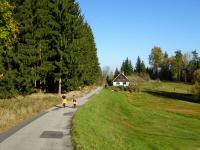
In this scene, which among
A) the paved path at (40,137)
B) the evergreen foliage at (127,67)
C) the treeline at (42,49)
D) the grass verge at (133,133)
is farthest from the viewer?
the evergreen foliage at (127,67)

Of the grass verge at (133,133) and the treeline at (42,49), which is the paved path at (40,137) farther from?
the treeline at (42,49)

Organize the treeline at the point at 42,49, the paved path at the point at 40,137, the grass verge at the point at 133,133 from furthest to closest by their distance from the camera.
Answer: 1. the treeline at the point at 42,49
2. the grass verge at the point at 133,133
3. the paved path at the point at 40,137

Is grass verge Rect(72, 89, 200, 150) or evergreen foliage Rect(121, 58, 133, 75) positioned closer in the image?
grass verge Rect(72, 89, 200, 150)

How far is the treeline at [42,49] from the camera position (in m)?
45.0

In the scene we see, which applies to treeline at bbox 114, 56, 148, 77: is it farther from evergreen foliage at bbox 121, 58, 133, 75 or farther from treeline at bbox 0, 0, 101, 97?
treeline at bbox 0, 0, 101, 97

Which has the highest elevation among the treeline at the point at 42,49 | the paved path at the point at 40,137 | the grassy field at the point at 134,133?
the treeline at the point at 42,49

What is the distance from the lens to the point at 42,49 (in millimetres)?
50938

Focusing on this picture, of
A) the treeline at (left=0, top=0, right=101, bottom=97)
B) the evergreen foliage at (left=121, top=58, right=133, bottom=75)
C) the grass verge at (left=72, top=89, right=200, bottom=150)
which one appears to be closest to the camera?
the grass verge at (left=72, top=89, right=200, bottom=150)

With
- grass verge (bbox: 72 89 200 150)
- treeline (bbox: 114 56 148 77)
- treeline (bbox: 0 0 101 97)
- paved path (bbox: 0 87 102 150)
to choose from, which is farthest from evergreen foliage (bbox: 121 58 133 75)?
paved path (bbox: 0 87 102 150)

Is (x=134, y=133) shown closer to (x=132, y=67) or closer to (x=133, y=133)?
(x=133, y=133)

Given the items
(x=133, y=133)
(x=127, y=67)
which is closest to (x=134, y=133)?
(x=133, y=133)

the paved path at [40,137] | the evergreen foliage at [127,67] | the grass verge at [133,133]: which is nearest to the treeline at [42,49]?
the grass verge at [133,133]

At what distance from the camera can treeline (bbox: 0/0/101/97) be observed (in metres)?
45.0

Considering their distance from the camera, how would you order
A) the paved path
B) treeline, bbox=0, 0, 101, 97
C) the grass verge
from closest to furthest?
1. the paved path
2. the grass verge
3. treeline, bbox=0, 0, 101, 97
